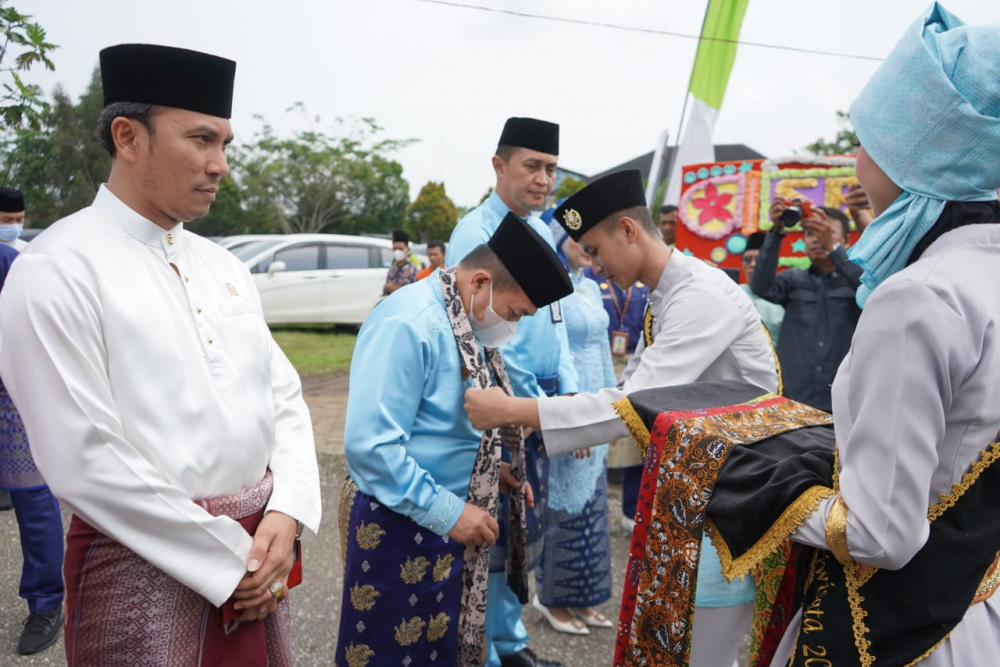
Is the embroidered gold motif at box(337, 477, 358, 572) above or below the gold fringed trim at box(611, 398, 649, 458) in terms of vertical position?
below

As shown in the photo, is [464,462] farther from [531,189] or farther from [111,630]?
[531,189]

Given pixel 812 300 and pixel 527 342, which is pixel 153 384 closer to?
pixel 527 342

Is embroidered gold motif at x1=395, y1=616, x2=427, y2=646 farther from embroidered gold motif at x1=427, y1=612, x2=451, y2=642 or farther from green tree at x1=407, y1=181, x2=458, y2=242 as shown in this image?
green tree at x1=407, y1=181, x2=458, y2=242

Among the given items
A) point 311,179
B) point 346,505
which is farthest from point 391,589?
point 311,179

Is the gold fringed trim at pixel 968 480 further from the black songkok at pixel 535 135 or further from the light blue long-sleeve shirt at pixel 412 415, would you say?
the black songkok at pixel 535 135

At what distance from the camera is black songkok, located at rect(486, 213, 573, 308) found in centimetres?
230

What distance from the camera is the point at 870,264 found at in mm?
1421

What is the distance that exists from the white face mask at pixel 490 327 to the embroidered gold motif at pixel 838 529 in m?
1.31

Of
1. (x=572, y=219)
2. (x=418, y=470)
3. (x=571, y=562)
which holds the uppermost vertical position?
(x=572, y=219)

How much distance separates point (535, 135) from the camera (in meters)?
3.62

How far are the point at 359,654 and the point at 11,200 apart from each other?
3.29m

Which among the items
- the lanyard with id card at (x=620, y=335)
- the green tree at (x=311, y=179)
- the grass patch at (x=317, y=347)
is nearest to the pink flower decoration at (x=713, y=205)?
the lanyard with id card at (x=620, y=335)

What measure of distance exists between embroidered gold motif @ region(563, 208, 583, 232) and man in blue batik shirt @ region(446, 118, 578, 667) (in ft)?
1.68

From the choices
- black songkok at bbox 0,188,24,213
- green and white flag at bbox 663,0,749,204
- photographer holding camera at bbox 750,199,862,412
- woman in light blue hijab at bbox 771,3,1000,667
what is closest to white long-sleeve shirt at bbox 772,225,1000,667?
woman in light blue hijab at bbox 771,3,1000,667
